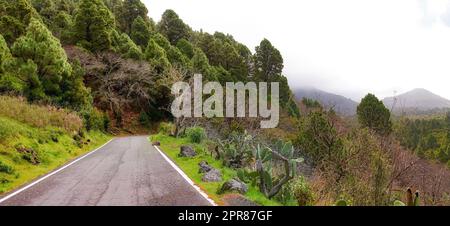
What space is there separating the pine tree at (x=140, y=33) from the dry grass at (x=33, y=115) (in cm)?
4053

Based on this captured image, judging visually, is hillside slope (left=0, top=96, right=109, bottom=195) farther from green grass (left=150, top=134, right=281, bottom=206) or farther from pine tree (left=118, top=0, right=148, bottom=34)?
pine tree (left=118, top=0, right=148, bottom=34)

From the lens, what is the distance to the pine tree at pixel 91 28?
51.6 m

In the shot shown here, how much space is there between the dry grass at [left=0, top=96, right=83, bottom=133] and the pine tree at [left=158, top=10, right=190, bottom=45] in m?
53.8

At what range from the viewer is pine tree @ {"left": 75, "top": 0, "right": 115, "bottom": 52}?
51.6 metres

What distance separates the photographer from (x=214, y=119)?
127ft

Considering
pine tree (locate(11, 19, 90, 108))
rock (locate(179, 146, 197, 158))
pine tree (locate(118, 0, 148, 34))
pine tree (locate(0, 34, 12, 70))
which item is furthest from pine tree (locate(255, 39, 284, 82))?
rock (locate(179, 146, 197, 158))

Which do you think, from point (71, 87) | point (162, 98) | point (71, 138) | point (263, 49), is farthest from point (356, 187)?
point (263, 49)

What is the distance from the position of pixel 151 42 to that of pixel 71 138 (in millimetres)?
35474

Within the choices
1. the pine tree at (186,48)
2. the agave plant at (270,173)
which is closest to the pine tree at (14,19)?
the pine tree at (186,48)

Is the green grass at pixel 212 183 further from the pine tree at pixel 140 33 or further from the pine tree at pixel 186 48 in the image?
the pine tree at pixel 186 48

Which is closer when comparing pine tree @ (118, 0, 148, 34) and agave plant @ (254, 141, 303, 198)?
agave plant @ (254, 141, 303, 198)

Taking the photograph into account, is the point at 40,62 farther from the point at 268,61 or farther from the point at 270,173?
the point at 268,61

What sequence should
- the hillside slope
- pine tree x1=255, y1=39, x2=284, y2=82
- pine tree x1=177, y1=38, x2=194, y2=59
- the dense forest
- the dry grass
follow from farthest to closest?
pine tree x1=255, y1=39, x2=284, y2=82 < pine tree x1=177, y1=38, x2=194, y2=59 < the dry grass < the hillside slope < the dense forest

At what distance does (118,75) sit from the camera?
50.5 metres
